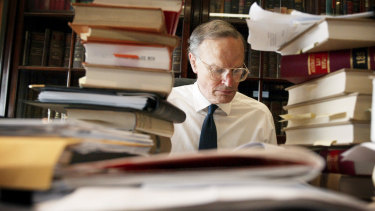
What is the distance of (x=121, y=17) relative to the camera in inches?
27.4

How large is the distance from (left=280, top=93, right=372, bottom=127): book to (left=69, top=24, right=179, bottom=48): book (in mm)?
369

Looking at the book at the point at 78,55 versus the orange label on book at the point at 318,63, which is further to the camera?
the book at the point at 78,55

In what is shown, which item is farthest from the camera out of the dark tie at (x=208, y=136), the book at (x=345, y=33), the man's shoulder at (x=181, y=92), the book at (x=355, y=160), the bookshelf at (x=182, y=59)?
the bookshelf at (x=182, y=59)

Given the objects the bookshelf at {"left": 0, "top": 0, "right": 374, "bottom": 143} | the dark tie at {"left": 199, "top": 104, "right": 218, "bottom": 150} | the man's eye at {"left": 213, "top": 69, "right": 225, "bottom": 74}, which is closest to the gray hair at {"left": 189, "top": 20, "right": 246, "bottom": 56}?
the man's eye at {"left": 213, "top": 69, "right": 225, "bottom": 74}

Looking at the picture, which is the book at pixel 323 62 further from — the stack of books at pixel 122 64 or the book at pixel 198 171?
the book at pixel 198 171

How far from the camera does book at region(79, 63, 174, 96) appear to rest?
71cm

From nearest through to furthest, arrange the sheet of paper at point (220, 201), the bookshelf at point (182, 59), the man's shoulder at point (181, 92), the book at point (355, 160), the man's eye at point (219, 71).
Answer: the sheet of paper at point (220, 201) → the book at point (355, 160) → the man's eye at point (219, 71) → the man's shoulder at point (181, 92) → the bookshelf at point (182, 59)

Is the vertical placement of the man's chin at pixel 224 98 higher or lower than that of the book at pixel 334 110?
higher

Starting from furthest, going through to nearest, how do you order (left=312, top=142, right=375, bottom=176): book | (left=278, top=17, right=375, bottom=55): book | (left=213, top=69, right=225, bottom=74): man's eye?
(left=213, top=69, right=225, bottom=74): man's eye
(left=278, top=17, right=375, bottom=55): book
(left=312, top=142, right=375, bottom=176): book

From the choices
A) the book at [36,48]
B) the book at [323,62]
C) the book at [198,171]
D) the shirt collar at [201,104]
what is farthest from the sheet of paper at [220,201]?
the book at [36,48]

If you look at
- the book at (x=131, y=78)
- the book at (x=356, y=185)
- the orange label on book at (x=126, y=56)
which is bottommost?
the book at (x=356, y=185)

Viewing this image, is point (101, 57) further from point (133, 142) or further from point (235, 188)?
point (235, 188)

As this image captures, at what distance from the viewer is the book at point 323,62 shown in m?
0.79

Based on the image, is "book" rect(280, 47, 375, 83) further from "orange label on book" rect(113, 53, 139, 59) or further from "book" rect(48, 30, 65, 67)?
"book" rect(48, 30, 65, 67)
